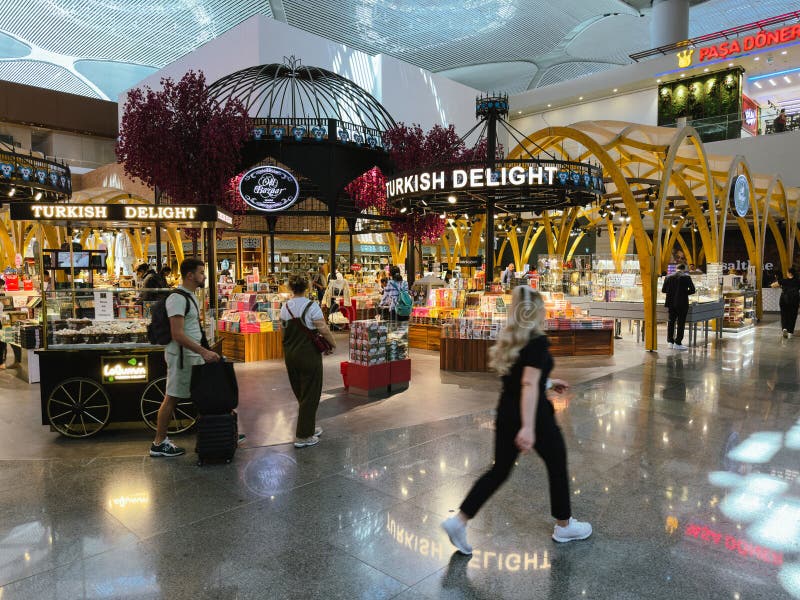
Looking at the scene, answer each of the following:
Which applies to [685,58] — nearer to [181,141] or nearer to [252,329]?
[181,141]

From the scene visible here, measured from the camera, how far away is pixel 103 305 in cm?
554

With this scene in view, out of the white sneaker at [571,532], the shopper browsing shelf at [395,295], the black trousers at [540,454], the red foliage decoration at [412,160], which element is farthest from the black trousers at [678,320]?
the black trousers at [540,454]

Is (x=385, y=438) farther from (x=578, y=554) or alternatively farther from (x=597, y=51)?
(x=597, y=51)

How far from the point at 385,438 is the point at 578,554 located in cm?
242

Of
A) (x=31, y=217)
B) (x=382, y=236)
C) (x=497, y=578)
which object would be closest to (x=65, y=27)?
(x=382, y=236)

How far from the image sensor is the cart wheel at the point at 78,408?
16.8ft

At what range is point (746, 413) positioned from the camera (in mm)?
5977

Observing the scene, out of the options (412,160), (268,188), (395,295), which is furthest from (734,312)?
(268,188)

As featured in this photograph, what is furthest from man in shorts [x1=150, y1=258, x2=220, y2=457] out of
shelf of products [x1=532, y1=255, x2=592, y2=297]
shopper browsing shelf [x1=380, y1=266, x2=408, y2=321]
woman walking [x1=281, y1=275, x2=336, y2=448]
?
shelf of products [x1=532, y1=255, x2=592, y2=297]

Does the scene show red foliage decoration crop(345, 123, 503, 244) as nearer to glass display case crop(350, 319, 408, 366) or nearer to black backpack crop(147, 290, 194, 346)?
glass display case crop(350, 319, 408, 366)

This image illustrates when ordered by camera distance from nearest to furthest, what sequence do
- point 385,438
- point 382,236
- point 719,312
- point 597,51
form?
1. point 385,438
2. point 719,312
3. point 382,236
4. point 597,51

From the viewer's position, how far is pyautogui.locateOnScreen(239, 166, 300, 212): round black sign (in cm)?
1298

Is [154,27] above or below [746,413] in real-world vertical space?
above

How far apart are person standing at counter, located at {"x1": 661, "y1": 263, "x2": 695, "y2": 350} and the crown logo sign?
2119 centimetres
